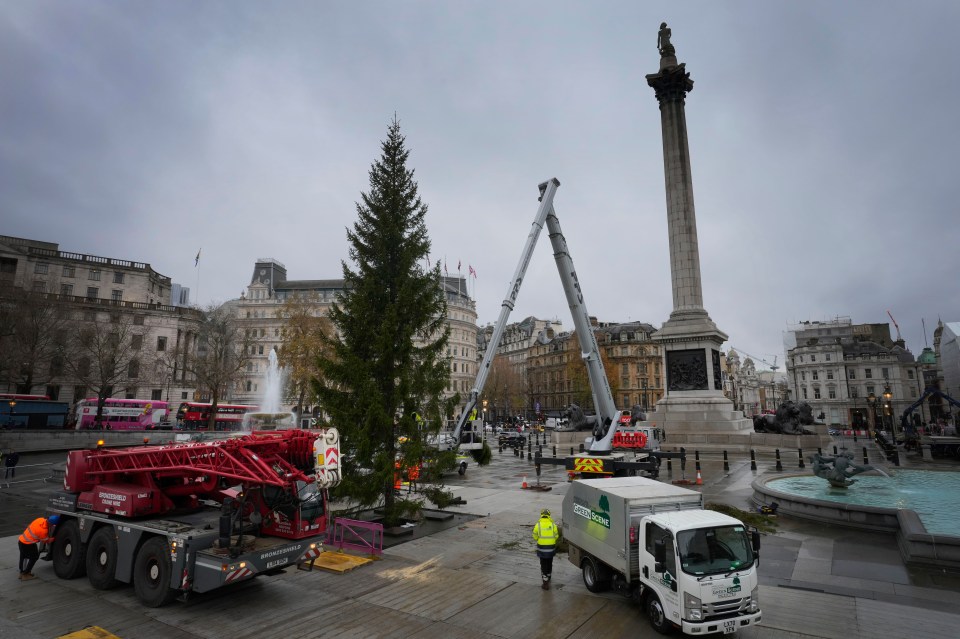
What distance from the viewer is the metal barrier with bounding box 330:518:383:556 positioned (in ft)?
43.3

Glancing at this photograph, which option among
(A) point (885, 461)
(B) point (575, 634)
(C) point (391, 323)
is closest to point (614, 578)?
(B) point (575, 634)

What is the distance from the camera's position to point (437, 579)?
11102mm

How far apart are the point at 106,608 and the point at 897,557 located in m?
16.8

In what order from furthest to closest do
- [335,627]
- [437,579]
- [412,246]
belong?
[412,246]
[437,579]
[335,627]

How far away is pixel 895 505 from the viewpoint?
52.1 ft

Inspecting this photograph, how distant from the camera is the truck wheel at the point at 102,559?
10.2 m

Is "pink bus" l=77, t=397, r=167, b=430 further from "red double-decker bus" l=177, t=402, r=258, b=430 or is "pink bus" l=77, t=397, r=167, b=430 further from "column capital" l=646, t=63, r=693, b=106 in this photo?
"column capital" l=646, t=63, r=693, b=106

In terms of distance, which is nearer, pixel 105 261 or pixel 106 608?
pixel 106 608

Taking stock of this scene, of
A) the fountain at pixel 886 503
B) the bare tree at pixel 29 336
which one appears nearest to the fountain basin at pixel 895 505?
the fountain at pixel 886 503

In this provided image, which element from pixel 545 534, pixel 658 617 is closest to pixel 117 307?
pixel 545 534

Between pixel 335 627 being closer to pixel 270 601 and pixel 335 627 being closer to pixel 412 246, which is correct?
pixel 270 601

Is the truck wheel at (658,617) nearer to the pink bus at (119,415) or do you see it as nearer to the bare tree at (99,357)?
the bare tree at (99,357)

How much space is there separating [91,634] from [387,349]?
8737 mm

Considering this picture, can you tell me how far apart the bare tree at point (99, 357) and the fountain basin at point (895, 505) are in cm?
5323
